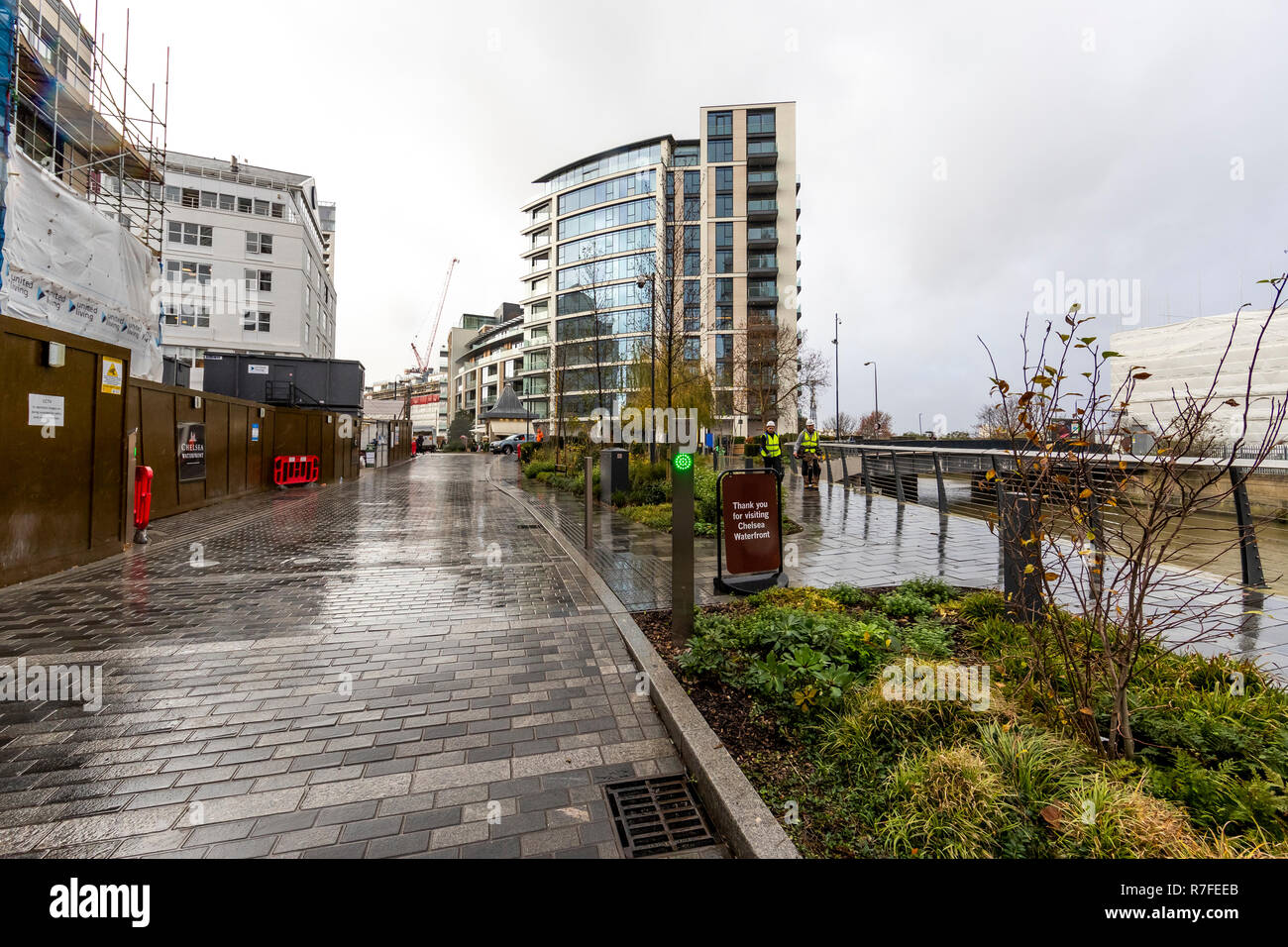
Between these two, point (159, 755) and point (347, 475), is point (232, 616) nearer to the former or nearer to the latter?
point (159, 755)

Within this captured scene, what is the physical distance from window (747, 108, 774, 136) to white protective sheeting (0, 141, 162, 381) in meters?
54.7

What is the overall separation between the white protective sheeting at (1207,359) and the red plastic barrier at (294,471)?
3920cm

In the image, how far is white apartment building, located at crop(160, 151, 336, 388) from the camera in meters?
39.3

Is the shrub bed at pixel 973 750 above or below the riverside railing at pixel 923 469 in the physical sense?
below

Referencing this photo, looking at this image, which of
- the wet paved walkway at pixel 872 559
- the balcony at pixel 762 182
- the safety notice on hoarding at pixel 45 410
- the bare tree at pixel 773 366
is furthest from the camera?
the balcony at pixel 762 182

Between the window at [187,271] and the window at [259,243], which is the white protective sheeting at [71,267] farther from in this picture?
the window at [259,243]

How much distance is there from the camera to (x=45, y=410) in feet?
22.0

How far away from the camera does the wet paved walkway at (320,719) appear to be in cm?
250

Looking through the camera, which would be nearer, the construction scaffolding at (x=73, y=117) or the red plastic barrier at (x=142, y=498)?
the red plastic barrier at (x=142, y=498)

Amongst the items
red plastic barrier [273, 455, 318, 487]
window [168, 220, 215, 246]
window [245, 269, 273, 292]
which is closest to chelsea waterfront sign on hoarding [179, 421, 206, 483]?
red plastic barrier [273, 455, 318, 487]

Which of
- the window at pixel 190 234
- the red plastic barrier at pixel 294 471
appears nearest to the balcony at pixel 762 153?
the window at pixel 190 234

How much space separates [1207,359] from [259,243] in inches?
2591
